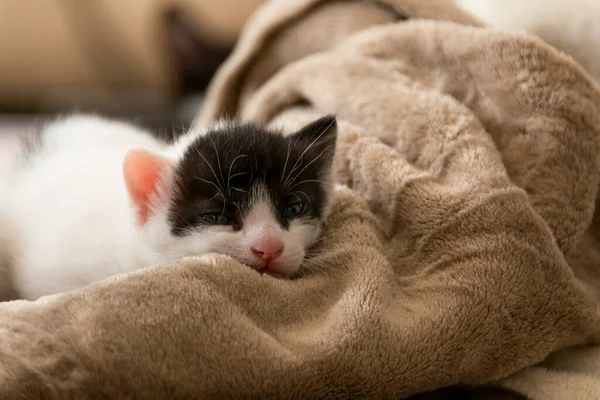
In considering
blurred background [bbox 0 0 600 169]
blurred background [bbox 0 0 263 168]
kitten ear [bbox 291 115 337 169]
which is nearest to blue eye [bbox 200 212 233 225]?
kitten ear [bbox 291 115 337 169]

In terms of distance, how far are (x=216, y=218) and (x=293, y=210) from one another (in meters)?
0.11

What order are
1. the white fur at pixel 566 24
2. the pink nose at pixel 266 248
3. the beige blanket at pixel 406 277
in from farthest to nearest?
the white fur at pixel 566 24, the pink nose at pixel 266 248, the beige blanket at pixel 406 277

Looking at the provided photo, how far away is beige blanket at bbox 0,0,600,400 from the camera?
648 mm

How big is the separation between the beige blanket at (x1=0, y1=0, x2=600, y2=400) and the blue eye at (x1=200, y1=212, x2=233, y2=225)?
0.10 metres

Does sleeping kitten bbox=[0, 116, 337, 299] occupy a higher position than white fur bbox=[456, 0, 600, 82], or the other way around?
white fur bbox=[456, 0, 600, 82]

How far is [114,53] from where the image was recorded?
9.07 ft

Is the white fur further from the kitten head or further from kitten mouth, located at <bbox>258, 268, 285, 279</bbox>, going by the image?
kitten mouth, located at <bbox>258, 268, 285, 279</bbox>

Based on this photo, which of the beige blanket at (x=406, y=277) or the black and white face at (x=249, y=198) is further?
the black and white face at (x=249, y=198)

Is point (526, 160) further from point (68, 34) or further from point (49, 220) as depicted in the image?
point (68, 34)

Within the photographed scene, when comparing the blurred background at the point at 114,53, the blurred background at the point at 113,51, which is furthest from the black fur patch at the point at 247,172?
the blurred background at the point at 113,51

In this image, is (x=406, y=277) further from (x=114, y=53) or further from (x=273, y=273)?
(x=114, y=53)

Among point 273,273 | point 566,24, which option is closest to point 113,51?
point 566,24

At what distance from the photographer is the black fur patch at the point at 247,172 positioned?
0.83 meters

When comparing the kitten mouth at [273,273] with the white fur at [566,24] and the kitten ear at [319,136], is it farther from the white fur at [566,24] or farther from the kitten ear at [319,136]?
the white fur at [566,24]
